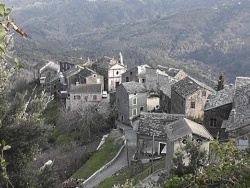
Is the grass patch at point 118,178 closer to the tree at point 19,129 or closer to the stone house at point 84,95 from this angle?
the tree at point 19,129

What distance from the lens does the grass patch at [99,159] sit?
116 ft

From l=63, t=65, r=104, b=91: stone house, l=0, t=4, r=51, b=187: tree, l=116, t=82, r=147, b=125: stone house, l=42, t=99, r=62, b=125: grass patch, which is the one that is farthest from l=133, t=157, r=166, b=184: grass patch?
l=63, t=65, r=104, b=91: stone house

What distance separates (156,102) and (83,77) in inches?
583

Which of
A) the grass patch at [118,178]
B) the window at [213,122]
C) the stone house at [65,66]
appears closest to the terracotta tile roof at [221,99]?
the window at [213,122]

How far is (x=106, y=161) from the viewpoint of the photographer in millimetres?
36875

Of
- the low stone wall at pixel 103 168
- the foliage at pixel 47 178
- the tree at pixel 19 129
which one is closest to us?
the tree at pixel 19 129

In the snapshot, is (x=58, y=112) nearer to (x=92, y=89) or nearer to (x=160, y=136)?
(x=92, y=89)

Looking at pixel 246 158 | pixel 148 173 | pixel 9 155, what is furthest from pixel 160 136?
pixel 246 158

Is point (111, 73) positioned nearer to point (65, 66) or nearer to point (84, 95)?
point (84, 95)

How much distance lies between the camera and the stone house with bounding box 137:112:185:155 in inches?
1318

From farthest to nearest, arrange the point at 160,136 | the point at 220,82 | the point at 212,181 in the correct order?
the point at 220,82 → the point at 160,136 → the point at 212,181

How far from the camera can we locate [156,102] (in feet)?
171

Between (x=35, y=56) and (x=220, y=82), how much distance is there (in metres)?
116

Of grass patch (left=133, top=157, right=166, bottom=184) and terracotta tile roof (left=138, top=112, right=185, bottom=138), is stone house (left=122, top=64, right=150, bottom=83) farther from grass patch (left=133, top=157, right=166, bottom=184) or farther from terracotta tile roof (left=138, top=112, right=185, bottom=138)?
grass patch (left=133, top=157, right=166, bottom=184)
